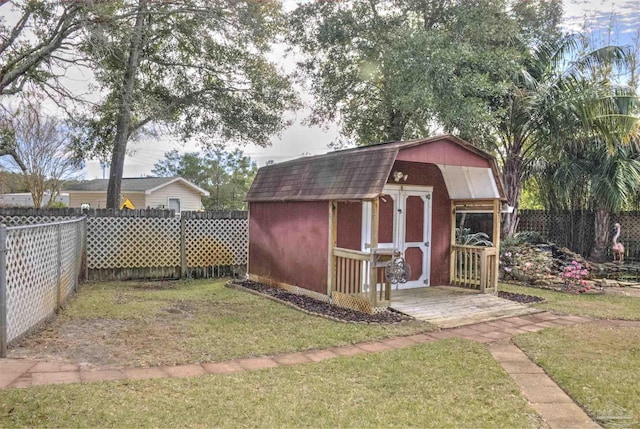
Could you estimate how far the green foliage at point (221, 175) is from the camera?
3316 cm

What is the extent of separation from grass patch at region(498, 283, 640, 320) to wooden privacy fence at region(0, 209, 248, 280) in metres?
6.29

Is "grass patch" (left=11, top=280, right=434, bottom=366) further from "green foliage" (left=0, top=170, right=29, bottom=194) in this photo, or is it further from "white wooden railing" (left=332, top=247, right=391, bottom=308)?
"green foliage" (left=0, top=170, right=29, bottom=194)

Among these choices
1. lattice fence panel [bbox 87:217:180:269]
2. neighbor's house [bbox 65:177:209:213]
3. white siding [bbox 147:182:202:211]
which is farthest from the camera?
white siding [bbox 147:182:202:211]

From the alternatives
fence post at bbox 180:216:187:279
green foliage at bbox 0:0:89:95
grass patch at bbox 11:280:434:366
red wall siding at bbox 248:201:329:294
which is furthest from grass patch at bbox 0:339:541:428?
green foliage at bbox 0:0:89:95

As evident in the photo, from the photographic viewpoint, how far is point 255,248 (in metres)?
9.59

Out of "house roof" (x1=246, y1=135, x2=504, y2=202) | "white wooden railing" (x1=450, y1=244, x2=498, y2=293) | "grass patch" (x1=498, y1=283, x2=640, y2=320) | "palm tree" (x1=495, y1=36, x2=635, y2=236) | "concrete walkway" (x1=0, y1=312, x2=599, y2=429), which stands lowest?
"grass patch" (x1=498, y1=283, x2=640, y2=320)

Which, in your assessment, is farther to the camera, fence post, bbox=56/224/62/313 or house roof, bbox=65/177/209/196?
house roof, bbox=65/177/209/196

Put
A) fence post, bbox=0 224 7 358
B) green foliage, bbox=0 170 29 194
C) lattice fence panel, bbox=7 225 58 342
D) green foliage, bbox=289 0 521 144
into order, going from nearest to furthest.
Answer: fence post, bbox=0 224 7 358 → lattice fence panel, bbox=7 225 58 342 → green foliage, bbox=289 0 521 144 → green foliage, bbox=0 170 29 194

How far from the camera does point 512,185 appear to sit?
11898 millimetres

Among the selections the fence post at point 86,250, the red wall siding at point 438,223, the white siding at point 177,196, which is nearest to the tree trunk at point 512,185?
the red wall siding at point 438,223

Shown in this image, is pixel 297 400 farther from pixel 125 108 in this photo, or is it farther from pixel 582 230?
pixel 582 230

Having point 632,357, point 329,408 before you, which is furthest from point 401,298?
point 329,408

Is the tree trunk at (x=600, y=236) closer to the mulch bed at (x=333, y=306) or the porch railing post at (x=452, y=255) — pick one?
the mulch bed at (x=333, y=306)

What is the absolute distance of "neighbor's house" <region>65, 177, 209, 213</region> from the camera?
26.0 m
